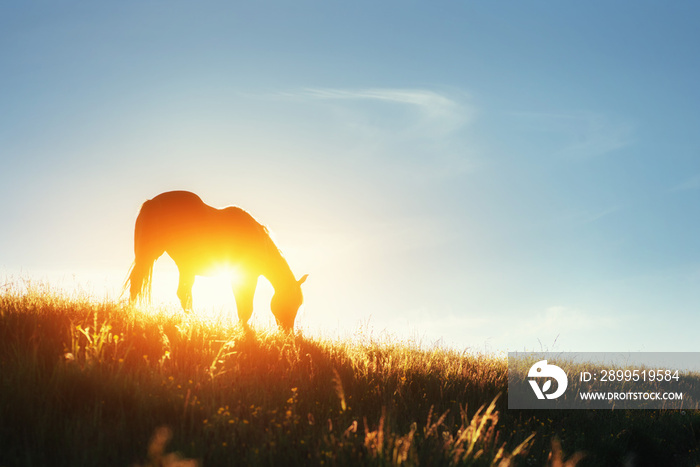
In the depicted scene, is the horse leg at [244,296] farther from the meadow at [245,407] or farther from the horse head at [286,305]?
the meadow at [245,407]

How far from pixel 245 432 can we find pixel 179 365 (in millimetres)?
1831

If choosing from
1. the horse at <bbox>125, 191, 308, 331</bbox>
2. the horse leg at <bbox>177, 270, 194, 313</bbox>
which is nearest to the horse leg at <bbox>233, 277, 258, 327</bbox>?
the horse at <bbox>125, 191, 308, 331</bbox>

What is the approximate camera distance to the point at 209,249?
11.0 m

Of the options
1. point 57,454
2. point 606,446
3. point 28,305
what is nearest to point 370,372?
point 606,446

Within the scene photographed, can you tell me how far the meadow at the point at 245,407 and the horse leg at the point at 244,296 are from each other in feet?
7.04

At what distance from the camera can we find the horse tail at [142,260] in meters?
10.4

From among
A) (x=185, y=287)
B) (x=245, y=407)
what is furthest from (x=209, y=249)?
(x=245, y=407)

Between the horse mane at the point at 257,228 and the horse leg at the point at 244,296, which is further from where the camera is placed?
the horse mane at the point at 257,228

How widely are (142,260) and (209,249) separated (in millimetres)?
1524

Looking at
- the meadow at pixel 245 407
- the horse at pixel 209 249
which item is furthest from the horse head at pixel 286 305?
the meadow at pixel 245 407

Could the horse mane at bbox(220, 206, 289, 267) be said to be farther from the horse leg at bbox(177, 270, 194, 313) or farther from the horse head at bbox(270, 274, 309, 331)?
the horse leg at bbox(177, 270, 194, 313)

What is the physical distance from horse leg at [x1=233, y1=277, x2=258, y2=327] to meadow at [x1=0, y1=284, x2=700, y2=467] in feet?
7.04

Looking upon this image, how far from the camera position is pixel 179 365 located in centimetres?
554

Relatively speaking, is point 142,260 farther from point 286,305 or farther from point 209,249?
point 286,305
